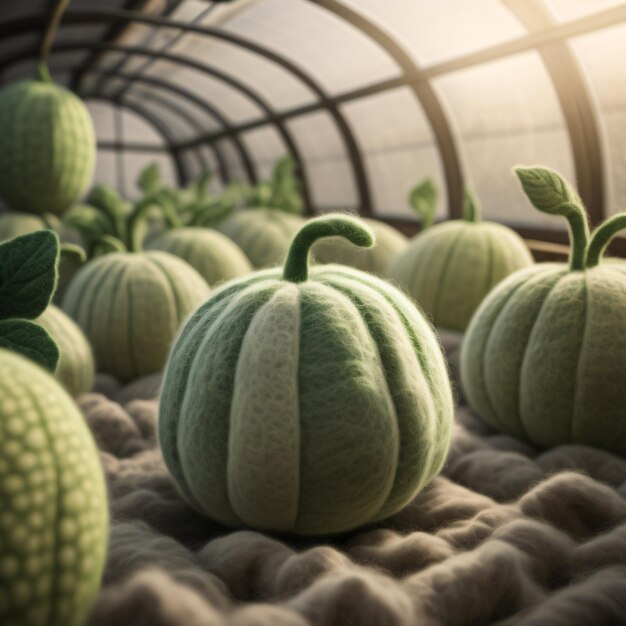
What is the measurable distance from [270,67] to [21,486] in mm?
4639

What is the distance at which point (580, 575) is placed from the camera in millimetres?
1045

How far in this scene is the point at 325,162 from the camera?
5391 millimetres

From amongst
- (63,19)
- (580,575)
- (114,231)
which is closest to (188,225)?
(114,231)

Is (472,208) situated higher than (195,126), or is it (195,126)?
(195,126)

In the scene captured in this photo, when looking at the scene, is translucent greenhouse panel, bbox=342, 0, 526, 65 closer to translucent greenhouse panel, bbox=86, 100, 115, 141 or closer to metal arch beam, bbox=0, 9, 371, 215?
metal arch beam, bbox=0, 9, 371, 215

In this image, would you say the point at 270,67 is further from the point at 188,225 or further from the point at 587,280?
the point at 587,280

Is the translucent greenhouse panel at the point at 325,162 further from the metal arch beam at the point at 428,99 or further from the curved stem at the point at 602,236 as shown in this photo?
the curved stem at the point at 602,236

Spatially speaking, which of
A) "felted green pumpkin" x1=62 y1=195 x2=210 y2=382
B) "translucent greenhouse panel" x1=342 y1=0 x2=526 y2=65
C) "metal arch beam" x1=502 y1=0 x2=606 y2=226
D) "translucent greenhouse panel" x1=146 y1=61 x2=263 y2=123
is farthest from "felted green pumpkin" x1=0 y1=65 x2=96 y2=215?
"translucent greenhouse panel" x1=146 y1=61 x2=263 y2=123

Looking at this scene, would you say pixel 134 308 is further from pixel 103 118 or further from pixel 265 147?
pixel 103 118

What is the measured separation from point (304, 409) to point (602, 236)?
788 millimetres

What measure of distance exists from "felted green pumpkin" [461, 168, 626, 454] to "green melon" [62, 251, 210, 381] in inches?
35.6

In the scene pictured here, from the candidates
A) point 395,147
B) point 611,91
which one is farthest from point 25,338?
point 395,147

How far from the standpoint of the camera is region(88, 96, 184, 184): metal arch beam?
336 inches

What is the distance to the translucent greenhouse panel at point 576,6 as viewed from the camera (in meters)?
2.03
